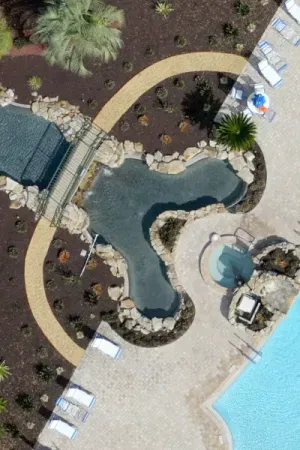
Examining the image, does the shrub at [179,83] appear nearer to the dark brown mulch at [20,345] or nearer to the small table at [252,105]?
the small table at [252,105]

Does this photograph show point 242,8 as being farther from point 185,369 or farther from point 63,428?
point 63,428

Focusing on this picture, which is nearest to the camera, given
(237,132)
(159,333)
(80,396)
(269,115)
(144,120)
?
(237,132)

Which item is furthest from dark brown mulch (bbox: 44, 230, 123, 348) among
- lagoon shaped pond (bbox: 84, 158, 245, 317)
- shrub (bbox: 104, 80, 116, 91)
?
shrub (bbox: 104, 80, 116, 91)

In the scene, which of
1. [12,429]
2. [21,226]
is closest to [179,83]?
[21,226]

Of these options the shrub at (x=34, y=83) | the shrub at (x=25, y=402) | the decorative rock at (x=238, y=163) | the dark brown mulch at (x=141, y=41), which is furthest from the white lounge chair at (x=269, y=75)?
the shrub at (x=25, y=402)

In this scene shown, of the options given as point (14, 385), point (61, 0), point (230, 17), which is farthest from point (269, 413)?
point (61, 0)

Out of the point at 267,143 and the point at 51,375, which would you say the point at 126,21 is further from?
the point at 51,375
